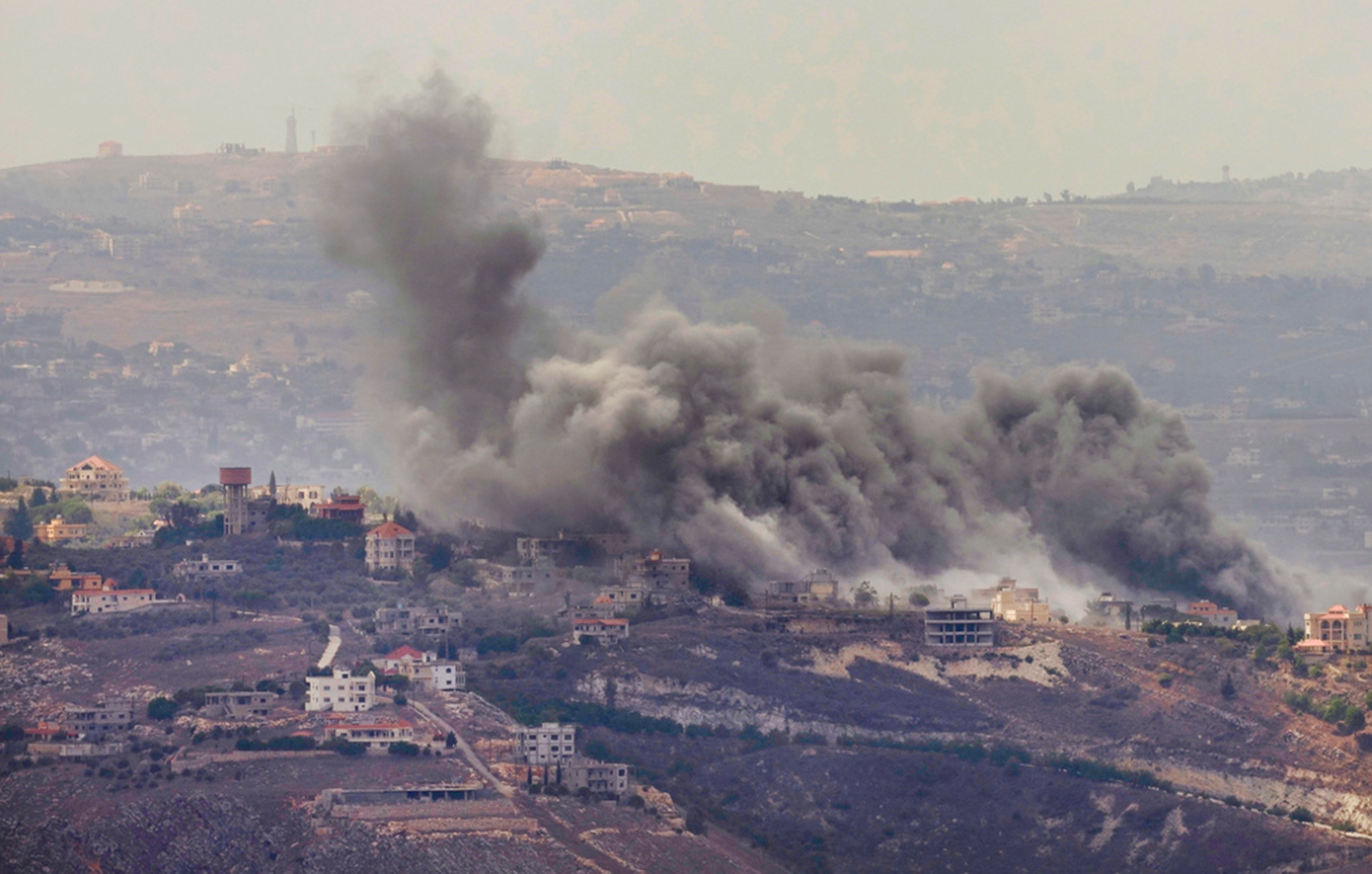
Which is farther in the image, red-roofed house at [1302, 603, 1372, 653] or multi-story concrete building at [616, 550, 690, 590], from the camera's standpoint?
multi-story concrete building at [616, 550, 690, 590]

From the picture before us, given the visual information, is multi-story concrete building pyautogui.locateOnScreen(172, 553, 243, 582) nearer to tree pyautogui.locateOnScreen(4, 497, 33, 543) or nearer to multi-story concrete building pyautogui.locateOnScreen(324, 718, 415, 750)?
tree pyautogui.locateOnScreen(4, 497, 33, 543)

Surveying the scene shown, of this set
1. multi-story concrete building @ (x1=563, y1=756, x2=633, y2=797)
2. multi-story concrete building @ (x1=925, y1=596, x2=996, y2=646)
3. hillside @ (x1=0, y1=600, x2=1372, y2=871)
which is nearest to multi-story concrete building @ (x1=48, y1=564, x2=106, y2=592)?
hillside @ (x1=0, y1=600, x2=1372, y2=871)

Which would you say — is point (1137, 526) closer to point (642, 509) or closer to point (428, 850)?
point (642, 509)

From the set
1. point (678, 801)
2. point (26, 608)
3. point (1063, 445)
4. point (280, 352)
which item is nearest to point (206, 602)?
point (26, 608)

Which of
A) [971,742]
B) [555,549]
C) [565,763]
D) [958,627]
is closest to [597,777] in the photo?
[565,763]

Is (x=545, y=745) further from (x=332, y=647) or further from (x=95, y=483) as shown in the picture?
(x=95, y=483)

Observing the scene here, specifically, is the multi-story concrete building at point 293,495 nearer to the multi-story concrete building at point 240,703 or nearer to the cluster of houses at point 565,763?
the multi-story concrete building at point 240,703

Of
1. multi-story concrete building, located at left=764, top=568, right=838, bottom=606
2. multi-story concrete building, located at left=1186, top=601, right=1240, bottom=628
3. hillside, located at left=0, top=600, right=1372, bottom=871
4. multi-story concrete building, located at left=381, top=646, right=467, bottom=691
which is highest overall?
multi-story concrete building, located at left=764, top=568, right=838, bottom=606

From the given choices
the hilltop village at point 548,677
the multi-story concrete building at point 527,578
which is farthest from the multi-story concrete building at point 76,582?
the multi-story concrete building at point 527,578
